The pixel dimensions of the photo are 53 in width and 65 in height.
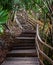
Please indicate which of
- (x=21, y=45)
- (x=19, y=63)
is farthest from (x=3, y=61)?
(x=21, y=45)

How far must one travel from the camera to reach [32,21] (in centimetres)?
1151

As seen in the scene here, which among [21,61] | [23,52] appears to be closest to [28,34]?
[23,52]

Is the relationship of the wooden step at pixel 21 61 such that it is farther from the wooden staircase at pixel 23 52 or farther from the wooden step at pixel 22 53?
the wooden step at pixel 22 53

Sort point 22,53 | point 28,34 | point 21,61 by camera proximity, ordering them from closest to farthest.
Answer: point 21,61 → point 22,53 → point 28,34

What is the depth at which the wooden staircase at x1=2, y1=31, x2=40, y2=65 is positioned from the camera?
6.92 m

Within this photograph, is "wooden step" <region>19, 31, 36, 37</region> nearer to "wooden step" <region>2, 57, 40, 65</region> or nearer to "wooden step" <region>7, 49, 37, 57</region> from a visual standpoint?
"wooden step" <region>7, 49, 37, 57</region>

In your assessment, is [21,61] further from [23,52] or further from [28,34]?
[28,34]

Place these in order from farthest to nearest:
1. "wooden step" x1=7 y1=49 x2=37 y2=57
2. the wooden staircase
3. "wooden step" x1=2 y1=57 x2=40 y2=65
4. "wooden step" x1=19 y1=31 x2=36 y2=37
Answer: "wooden step" x1=19 y1=31 x2=36 y2=37 → "wooden step" x1=7 y1=49 x2=37 y2=57 → the wooden staircase → "wooden step" x1=2 y1=57 x2=40 y2=65

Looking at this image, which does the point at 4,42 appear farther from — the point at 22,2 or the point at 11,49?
the point at 22,2

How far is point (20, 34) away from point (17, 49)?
1485 millimetres

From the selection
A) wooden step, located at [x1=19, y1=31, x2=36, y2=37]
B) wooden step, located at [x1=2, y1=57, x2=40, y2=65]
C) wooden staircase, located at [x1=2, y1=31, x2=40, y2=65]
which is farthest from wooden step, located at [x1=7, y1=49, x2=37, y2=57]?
wooden step, located at [x1=19, y1=31, x2=36, y2=37]

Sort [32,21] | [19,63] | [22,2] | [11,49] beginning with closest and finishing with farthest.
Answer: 1. [22,2]
2. [19,63]
3. [11,49]
4. [32,21]

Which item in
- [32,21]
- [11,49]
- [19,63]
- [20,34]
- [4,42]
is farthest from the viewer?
[32,21]

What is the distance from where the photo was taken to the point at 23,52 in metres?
7.73
